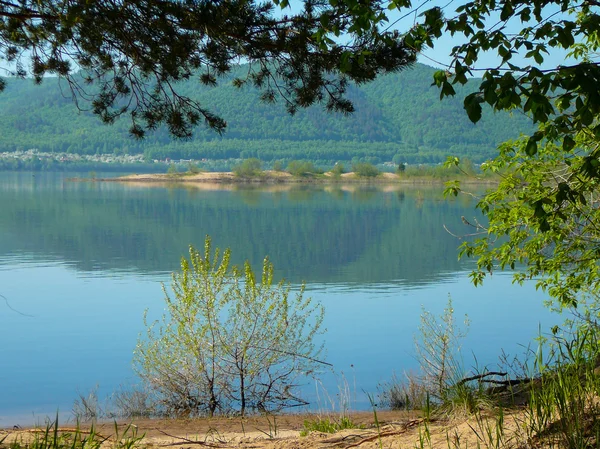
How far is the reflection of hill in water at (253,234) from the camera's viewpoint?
86.5 feet

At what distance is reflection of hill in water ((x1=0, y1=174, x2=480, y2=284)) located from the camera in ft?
86.5

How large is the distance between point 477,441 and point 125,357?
381 inches

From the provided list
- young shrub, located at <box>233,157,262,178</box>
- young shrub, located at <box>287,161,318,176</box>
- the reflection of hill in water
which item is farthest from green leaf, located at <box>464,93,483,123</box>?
young shrub, located at <box>287,161,318,176</box>

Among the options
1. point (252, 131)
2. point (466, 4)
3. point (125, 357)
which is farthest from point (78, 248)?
point (252, 131)

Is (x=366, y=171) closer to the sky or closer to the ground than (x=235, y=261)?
closer to the sky

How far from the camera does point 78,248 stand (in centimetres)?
3130

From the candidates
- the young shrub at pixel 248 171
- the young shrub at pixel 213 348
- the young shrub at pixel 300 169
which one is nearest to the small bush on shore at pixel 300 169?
the young shrub at pixel 300 169

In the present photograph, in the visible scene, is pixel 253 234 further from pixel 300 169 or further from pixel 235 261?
pixel 300 169

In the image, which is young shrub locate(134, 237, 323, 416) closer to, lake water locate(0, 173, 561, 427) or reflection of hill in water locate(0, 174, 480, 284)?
lake water locate(0, 173, 561, 427)

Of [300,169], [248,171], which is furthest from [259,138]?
[248,171]

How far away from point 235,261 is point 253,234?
36.5 feet

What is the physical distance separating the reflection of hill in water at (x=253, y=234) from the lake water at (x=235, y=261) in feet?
0.29

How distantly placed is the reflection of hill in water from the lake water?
87 mm

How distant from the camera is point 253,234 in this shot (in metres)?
38.1
